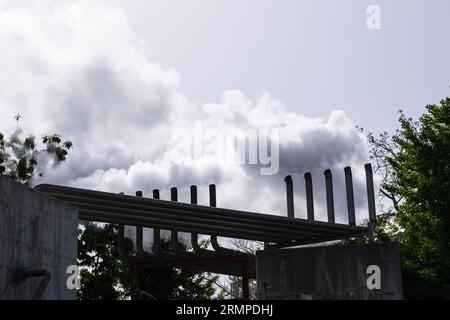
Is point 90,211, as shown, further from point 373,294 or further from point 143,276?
point 143,276

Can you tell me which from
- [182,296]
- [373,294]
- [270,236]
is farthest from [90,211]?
[182,296]

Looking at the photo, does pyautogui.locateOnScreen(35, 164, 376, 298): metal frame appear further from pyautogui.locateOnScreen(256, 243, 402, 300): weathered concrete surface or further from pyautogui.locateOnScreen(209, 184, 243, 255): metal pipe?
pyautogui.locateOnScreen(256, 243, 402, 300): weathered concrete surface

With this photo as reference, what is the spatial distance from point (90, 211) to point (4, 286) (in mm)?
9882

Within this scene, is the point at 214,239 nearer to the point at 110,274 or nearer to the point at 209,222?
the point at 209,222

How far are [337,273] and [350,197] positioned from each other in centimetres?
676

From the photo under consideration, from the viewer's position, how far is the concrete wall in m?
12.1

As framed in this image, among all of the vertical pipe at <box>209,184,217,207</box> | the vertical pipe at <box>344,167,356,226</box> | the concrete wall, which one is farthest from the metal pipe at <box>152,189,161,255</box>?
the concrete wall

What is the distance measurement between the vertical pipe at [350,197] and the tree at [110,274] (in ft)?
38.8

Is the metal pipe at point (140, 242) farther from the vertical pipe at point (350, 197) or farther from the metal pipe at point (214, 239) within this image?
the vertical pipe at point (350, 197)

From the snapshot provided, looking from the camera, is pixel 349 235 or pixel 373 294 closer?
pixel 373 294

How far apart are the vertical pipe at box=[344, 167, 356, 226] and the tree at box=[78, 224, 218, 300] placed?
11820mm

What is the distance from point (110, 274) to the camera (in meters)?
34.5
